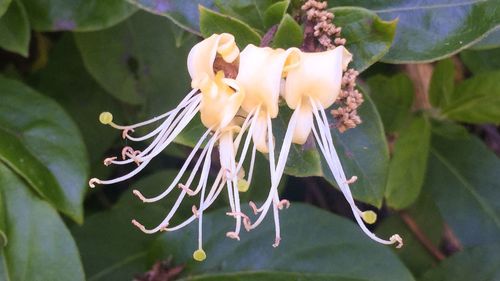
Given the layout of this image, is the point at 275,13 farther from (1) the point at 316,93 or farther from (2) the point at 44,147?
(2) the point at 44,147

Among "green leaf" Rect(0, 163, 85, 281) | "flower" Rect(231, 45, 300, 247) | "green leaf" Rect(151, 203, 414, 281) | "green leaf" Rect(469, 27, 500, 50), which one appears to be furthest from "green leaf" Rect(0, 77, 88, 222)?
"green leaf" Rect(469, 27, 500, 50)

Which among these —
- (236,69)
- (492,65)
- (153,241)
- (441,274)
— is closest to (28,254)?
(153,241)

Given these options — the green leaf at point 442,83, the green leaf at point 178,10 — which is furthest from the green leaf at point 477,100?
the green leaf at point 178,10

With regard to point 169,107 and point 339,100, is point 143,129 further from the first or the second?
point 339,100

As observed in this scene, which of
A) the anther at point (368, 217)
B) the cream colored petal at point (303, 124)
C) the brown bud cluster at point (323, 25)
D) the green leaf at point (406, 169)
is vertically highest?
the brown bud cluster at point (323, 25)

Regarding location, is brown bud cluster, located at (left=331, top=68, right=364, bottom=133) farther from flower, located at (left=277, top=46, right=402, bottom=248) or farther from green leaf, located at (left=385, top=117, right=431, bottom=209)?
green leaf, located at (left=385, top=117, right=431, bottom=209)

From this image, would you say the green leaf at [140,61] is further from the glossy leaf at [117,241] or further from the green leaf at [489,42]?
the green leaf at [489,42]

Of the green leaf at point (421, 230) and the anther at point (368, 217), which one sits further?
the green leaf at point (421, 230)
